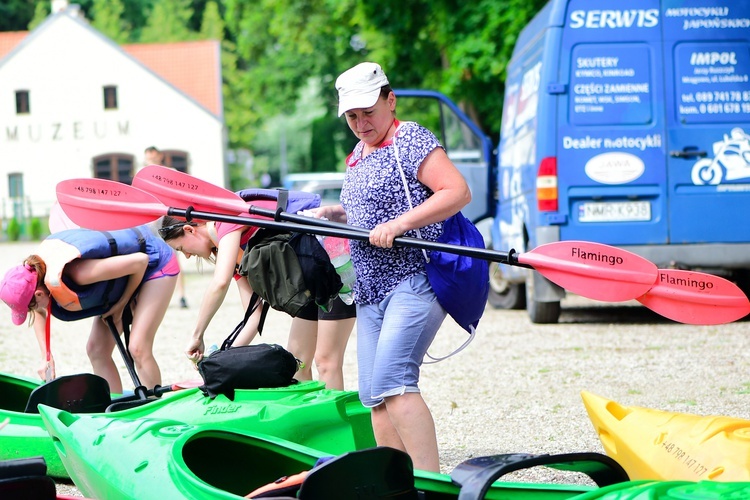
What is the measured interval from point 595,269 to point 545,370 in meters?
4.05

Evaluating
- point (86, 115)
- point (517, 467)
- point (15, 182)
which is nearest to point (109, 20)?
point (86, 115)

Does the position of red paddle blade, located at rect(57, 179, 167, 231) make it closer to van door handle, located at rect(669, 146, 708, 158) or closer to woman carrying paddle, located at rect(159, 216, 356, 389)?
woman carrying paddle, located at rect(159, 216, 356, 389)

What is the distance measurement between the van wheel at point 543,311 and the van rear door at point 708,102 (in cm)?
177

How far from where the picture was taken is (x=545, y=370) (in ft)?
27.4

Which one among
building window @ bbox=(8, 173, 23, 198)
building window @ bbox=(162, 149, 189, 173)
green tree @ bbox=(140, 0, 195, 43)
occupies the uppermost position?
green tree @ bbox=(140, 0, 195, 43)

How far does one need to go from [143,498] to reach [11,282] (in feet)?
7.33

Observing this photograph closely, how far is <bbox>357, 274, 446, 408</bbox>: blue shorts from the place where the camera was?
4066 mm

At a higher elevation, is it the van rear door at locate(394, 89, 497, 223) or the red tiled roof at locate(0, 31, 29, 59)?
the red tiled roof at locate(0, 31, 29, 59)

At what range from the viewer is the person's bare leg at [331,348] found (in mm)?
5488

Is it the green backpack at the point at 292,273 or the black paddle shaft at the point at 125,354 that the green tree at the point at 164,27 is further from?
the green backpack at the point at 292,273

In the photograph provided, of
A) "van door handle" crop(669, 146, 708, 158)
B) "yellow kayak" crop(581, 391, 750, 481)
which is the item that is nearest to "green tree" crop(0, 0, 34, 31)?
"van door handle" crop(669, 146, 708, 158)

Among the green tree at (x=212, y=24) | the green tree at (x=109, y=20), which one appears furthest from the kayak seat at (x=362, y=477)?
the green tree at (x=212, y=24)

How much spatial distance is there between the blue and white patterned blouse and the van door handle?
634cm

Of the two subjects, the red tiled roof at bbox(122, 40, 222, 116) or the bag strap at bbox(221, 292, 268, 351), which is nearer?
the bag strap at bbox(221, 292, 268, 351)
